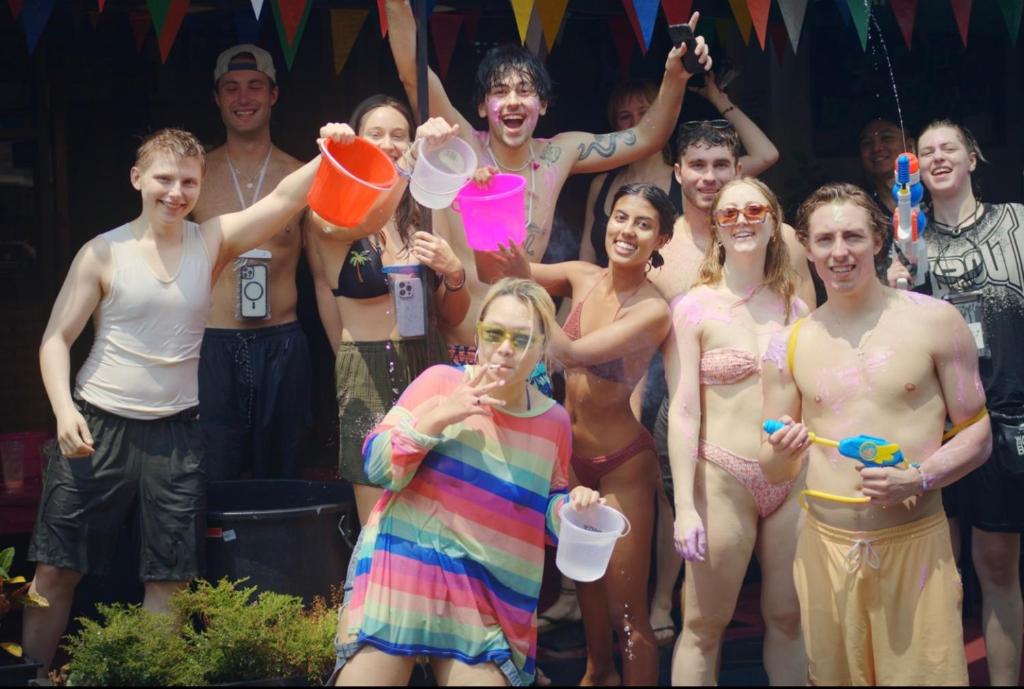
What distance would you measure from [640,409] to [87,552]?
6.73 ft

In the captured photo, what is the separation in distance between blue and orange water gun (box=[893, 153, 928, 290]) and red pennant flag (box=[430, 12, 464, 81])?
2427mm

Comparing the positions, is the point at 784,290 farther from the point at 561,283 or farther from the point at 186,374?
the point at 186,374

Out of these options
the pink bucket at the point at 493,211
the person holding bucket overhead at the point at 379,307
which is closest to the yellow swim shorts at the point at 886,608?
the pink bucket at the point at 493,211

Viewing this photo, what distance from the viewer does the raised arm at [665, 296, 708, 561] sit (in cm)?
436

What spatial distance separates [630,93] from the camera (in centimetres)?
609

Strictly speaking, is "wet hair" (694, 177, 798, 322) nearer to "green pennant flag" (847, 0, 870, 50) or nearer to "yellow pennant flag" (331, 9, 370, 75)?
"green pennant flag" (847, 0, 870, 50)

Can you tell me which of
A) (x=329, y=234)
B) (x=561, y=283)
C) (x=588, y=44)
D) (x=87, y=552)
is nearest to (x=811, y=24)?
(x=588, y=44)

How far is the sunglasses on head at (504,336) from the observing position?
4070 mm

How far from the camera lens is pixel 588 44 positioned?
7.18 metres

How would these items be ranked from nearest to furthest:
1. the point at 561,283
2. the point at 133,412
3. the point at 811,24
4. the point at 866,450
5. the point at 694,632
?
the point at 866,450, the point at 694,632, the point at 133,412, the point at 561,283, the point at 811,24

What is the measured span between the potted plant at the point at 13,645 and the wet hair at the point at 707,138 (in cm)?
280

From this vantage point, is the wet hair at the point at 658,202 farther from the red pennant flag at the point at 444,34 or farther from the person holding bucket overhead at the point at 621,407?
the red pennant flag at the point at 444,34

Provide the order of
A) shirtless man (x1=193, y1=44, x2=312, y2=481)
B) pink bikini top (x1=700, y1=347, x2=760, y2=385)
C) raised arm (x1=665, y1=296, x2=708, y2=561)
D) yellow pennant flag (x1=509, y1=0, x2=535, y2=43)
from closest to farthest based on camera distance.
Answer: raised arm (x1=665, y1=296, x2=708, y2=561)
pink bikini top (x1=700, y1=347, x2=760, y2=385)
yellow pennant flag (x1=509, y1=0, x2=535, y2=43)
shirtless man (x1=193, y1=44, x2=312, y2=481)

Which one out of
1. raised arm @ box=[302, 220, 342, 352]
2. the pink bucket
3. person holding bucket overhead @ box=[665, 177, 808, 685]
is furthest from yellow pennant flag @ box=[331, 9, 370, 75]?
person holding bucket overhead @ box=[665, 177, 808, 685]
